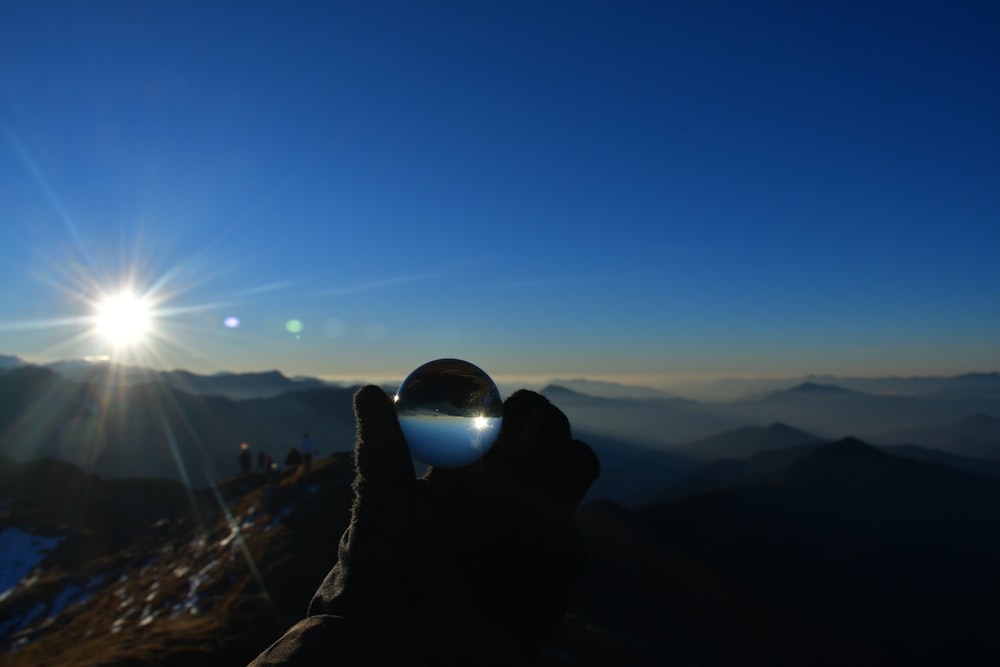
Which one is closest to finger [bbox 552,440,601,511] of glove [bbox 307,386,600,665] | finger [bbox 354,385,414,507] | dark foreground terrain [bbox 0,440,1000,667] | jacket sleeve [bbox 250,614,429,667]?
glove [bbox 307,386,600,665]

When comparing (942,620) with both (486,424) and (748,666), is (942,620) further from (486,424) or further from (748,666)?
(486,424)

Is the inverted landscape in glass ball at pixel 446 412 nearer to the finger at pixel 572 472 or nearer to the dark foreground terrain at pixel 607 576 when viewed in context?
the finger at pixel 572 472

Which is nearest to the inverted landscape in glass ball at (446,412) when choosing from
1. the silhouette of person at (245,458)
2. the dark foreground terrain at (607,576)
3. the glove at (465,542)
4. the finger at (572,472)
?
the glove at (465,542)

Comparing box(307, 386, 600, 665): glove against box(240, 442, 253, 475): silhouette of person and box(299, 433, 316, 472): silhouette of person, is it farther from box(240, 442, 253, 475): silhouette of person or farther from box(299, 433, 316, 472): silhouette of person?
box(240, 442, 253, 475): silhouette of person

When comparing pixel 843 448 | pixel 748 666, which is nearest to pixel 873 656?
pixel 748 666

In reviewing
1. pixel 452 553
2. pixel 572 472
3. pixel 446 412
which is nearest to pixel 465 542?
pixel 452 553

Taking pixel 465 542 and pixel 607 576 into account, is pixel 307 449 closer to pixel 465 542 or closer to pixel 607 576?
pixel 607 576
